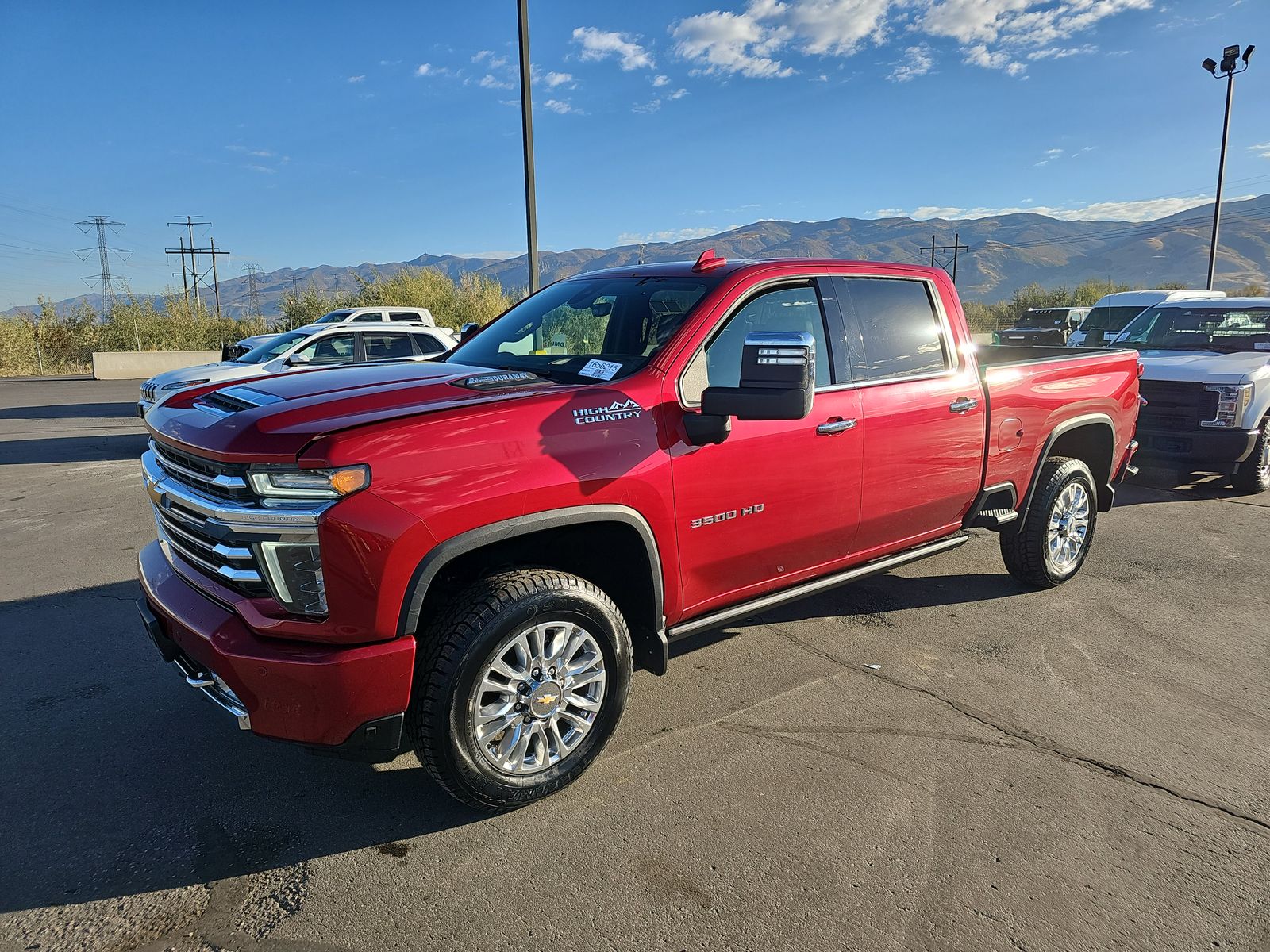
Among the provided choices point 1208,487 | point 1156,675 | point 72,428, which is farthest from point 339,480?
point 72,428

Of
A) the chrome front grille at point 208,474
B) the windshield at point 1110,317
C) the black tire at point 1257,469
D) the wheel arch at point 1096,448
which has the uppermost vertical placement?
the windshield at point 1110,317

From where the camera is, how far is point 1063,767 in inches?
127

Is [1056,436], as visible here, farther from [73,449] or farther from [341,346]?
[73,449]

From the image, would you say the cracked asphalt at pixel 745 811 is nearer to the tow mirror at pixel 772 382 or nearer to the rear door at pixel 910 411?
the rear door at pixel 910 411

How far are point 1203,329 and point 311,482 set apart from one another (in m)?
10.4

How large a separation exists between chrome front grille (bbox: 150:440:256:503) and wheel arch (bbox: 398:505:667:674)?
0.62 metres

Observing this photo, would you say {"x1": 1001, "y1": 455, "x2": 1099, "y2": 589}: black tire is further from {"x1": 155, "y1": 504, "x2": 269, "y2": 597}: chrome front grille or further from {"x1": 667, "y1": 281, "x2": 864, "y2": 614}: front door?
{"x1": 155, "y1": 504, "x2": 269, "y2": 597}: chrome front grille

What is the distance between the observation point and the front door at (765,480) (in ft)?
10.7

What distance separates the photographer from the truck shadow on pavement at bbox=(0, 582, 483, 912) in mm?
2652

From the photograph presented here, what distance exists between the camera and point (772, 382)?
9.45 ft

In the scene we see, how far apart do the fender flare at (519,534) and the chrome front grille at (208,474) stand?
23.3 inches

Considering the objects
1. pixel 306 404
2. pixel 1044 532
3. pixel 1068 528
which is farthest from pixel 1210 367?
pixel 306 404

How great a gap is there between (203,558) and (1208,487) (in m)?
9.69

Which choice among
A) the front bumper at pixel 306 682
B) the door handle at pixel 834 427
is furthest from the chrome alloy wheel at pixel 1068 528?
the front bumper at pixel 306 682
